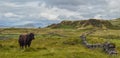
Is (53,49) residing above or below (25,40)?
below

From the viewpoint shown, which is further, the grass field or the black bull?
the black bull

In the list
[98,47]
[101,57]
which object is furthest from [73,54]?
[98,47]

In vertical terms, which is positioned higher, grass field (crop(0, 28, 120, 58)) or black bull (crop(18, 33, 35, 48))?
black bull (crop(18, 33, 35, 48))

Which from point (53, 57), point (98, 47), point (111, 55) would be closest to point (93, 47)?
point (98, 47)

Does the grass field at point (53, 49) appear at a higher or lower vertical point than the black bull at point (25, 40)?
lower

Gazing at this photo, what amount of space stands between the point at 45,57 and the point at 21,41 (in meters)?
21.8

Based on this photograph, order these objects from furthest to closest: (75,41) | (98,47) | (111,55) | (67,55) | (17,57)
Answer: (75,41) → (98,47) → (111,55) → (67,55) → (17,57)

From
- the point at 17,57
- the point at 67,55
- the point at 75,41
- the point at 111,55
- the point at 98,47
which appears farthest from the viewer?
the point at 75,41

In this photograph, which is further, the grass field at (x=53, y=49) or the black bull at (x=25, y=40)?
the black bull at (x=25, y=40)

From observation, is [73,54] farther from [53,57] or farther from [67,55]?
[53,57]

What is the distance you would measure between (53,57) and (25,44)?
2104 cm

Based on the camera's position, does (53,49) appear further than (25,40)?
No

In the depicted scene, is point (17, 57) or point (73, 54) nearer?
point (17, 57)

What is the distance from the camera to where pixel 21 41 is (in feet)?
201
